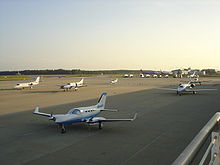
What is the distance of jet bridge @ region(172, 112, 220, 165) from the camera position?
2351mm

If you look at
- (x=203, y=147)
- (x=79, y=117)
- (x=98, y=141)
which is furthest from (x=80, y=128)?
(x=203, y=147)

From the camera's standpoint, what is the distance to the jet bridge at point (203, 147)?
92.5 inches

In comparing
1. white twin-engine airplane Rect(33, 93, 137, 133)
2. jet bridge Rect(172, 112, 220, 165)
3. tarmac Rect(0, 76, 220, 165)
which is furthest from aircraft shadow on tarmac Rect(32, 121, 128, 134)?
jet bridge Rect(172, 112, 220, 165)

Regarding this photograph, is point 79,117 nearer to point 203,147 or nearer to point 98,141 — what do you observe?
point 98,141

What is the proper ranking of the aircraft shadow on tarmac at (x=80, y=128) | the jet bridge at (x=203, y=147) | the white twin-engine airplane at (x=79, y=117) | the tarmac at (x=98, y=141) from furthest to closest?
the aircraft shadow on tarmac at (x=80, y=128)
the white twin-engine airplane at (x=79, y=117)
the tarmac at (x=98, y=141)
the jet bridge at (x=203, y=147)

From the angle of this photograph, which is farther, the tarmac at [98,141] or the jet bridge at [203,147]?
the tarmac at [98,141]

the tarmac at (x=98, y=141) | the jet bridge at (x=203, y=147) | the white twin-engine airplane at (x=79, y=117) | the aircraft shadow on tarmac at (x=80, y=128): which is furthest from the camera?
the aircraft shadow on tarmac at (x=80, y=128)

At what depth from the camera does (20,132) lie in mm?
17312

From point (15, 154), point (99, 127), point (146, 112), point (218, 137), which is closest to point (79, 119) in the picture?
point (99, 127)

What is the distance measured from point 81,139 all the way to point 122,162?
4.80 meters

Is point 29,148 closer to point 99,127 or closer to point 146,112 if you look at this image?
point 99,127

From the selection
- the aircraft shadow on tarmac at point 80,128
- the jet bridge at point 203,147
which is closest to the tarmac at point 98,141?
the aircraft shadow on tarmac at point 80,128

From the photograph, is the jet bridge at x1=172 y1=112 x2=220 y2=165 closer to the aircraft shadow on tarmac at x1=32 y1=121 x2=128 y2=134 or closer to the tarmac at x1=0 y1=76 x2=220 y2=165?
Answer: the tarmac at x1=0 y1=76 x2=220 y2=165

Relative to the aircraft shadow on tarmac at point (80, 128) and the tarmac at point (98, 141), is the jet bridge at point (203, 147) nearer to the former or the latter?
the tarmac at point (98, 141)
